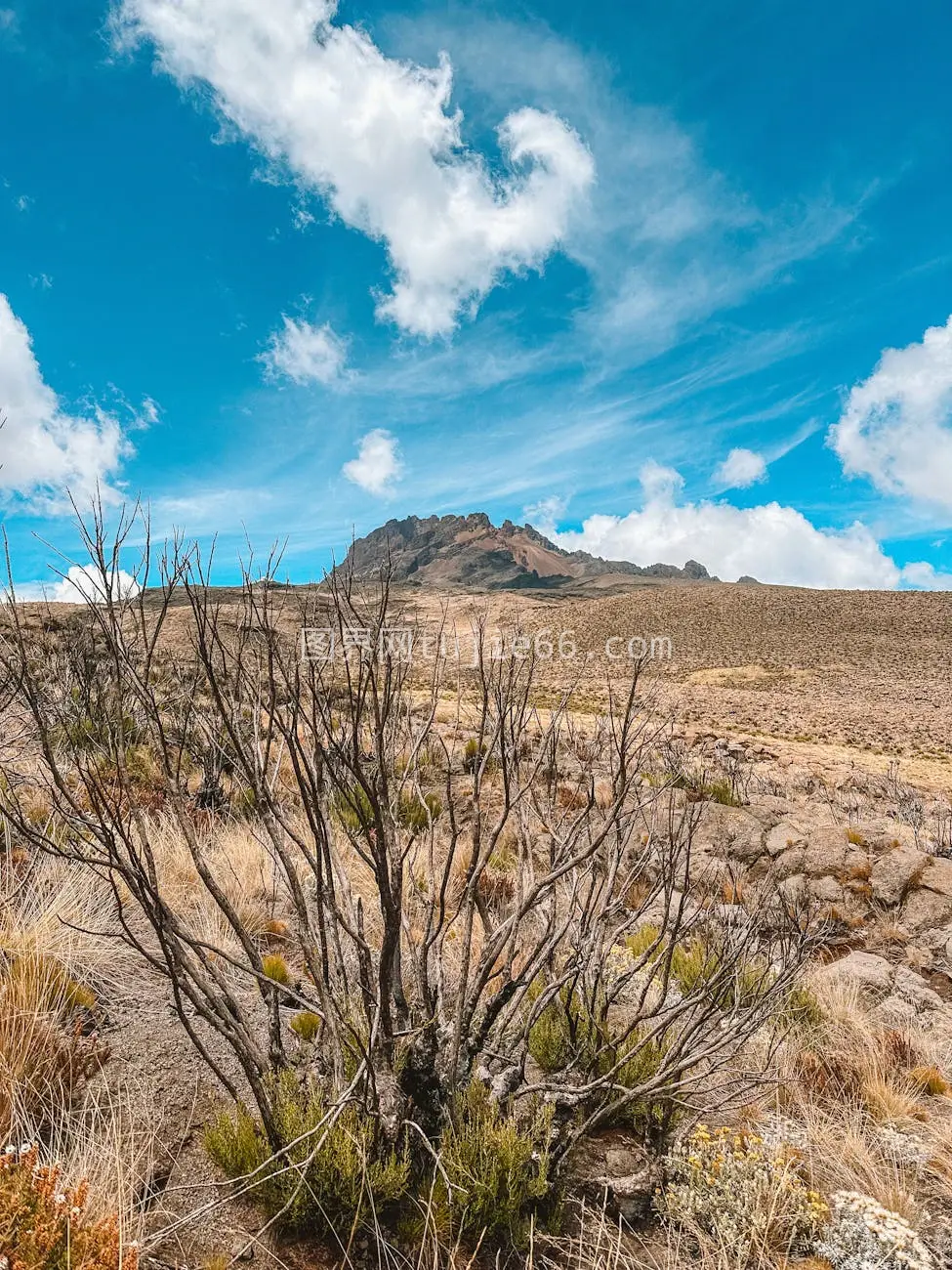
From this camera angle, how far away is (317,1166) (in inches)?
86.4

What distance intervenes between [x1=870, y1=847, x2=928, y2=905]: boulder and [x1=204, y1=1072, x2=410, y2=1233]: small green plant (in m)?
5.24

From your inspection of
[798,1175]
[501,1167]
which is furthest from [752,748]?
[501,1167]

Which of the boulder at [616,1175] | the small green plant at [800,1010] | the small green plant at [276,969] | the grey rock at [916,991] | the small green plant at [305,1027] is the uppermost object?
the small green plant at [276,969]

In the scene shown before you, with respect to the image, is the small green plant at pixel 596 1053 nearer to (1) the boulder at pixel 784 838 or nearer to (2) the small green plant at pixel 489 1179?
(2) the small green plant at pixel 489 1179

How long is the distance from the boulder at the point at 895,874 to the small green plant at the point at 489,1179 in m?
4.80

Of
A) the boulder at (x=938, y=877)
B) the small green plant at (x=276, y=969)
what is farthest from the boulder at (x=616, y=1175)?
the boulder at (x=938, y=877)

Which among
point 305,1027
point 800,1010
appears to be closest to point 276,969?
point 305,1027

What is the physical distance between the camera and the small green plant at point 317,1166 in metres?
2.14

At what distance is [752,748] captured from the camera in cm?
1809

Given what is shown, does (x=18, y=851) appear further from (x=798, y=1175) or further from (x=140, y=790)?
(x=798, y=1175)

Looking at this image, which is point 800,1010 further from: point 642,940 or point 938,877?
point 938,877

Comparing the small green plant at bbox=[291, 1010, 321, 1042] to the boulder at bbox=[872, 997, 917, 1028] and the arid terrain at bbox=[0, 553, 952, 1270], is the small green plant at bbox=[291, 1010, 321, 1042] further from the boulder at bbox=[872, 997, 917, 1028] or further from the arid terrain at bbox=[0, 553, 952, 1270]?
the boulder at bbox=[872, 997, 917, 1028]

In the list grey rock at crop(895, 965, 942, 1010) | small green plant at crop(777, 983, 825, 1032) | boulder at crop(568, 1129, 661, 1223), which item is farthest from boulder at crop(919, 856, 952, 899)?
boulder at crop(568, 1129, 661, 1223)

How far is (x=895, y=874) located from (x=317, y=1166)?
224 inches
